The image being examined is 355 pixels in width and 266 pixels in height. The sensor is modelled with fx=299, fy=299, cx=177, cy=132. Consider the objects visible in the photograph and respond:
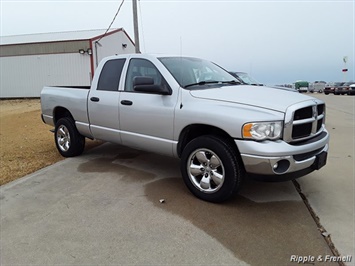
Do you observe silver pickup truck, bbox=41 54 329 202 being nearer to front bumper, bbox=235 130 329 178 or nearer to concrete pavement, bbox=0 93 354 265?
front bumper, bbox=235 130 329 178

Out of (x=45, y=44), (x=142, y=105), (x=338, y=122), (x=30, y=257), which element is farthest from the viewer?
(x=45, y=44)

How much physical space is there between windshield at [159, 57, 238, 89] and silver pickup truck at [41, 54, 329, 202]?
2 cm

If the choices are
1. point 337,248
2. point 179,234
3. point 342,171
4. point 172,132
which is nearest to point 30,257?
point 179,234

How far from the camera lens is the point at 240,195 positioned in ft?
13.2

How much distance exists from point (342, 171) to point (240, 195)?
216 cm

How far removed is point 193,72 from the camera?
4535 millimetres

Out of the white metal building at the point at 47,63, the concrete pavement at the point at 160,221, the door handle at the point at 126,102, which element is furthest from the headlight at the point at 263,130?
the white metal building at the point at 47,63

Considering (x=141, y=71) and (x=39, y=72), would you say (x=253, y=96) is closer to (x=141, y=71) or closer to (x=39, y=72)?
(x=141, y=71)

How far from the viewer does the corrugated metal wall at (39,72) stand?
23.0m

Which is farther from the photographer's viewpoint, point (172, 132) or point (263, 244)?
point (172, 132)

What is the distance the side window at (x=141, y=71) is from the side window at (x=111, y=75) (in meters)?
0.22

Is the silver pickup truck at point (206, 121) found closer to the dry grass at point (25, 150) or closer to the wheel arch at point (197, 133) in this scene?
the wheel arch at point (197, 133)

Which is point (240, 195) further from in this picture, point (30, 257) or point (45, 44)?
point (45, 44)

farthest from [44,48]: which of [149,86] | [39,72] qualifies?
[149,86]
